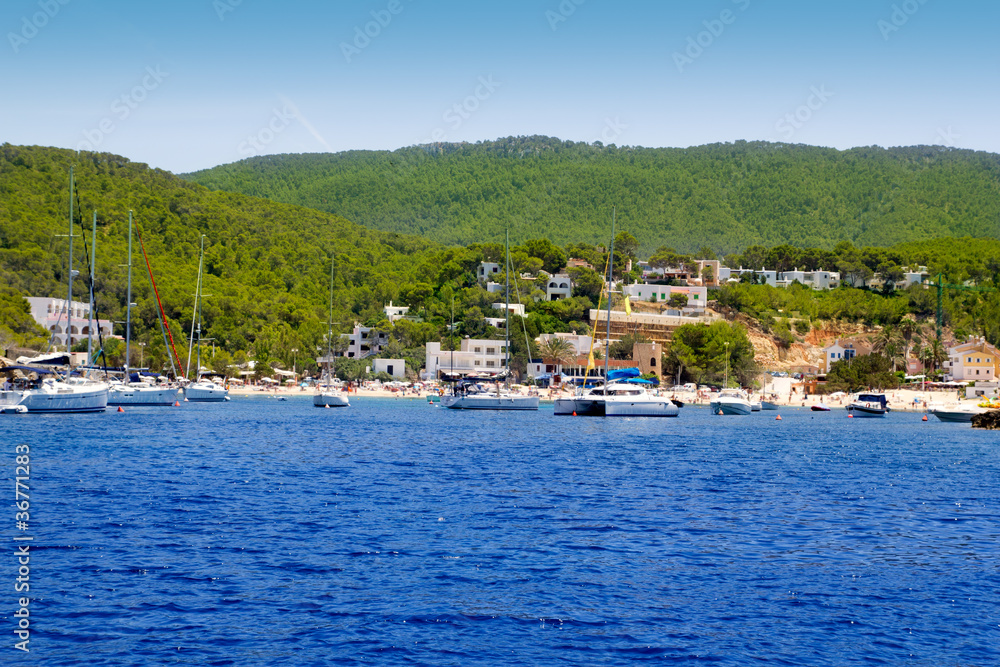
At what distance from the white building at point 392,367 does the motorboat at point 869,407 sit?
48.1m

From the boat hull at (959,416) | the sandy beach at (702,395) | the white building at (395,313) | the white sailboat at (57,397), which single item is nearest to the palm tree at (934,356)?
the sandy beach at (702,395)

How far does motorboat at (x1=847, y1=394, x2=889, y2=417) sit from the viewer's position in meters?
75.9

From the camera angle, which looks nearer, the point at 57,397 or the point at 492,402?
the point at 57,397

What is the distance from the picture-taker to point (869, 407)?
249 feet

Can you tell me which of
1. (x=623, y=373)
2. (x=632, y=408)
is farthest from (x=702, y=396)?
(x=632, y=408)

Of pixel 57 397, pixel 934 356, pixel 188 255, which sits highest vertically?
pixel 188 255

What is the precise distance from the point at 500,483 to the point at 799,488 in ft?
28.4

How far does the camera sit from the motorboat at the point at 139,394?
195 ft

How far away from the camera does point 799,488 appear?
27.8 meters

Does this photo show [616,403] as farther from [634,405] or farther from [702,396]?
[702,396]

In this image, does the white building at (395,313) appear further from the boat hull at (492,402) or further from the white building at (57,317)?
the boat hull at (492,402)

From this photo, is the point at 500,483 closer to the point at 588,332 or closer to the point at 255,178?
the point at 588,332

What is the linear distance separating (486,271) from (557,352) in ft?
97.8

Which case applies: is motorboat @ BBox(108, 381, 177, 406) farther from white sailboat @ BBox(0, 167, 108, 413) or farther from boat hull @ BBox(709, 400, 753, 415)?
boat hull @ BBox(709, 400, 753, 415)
